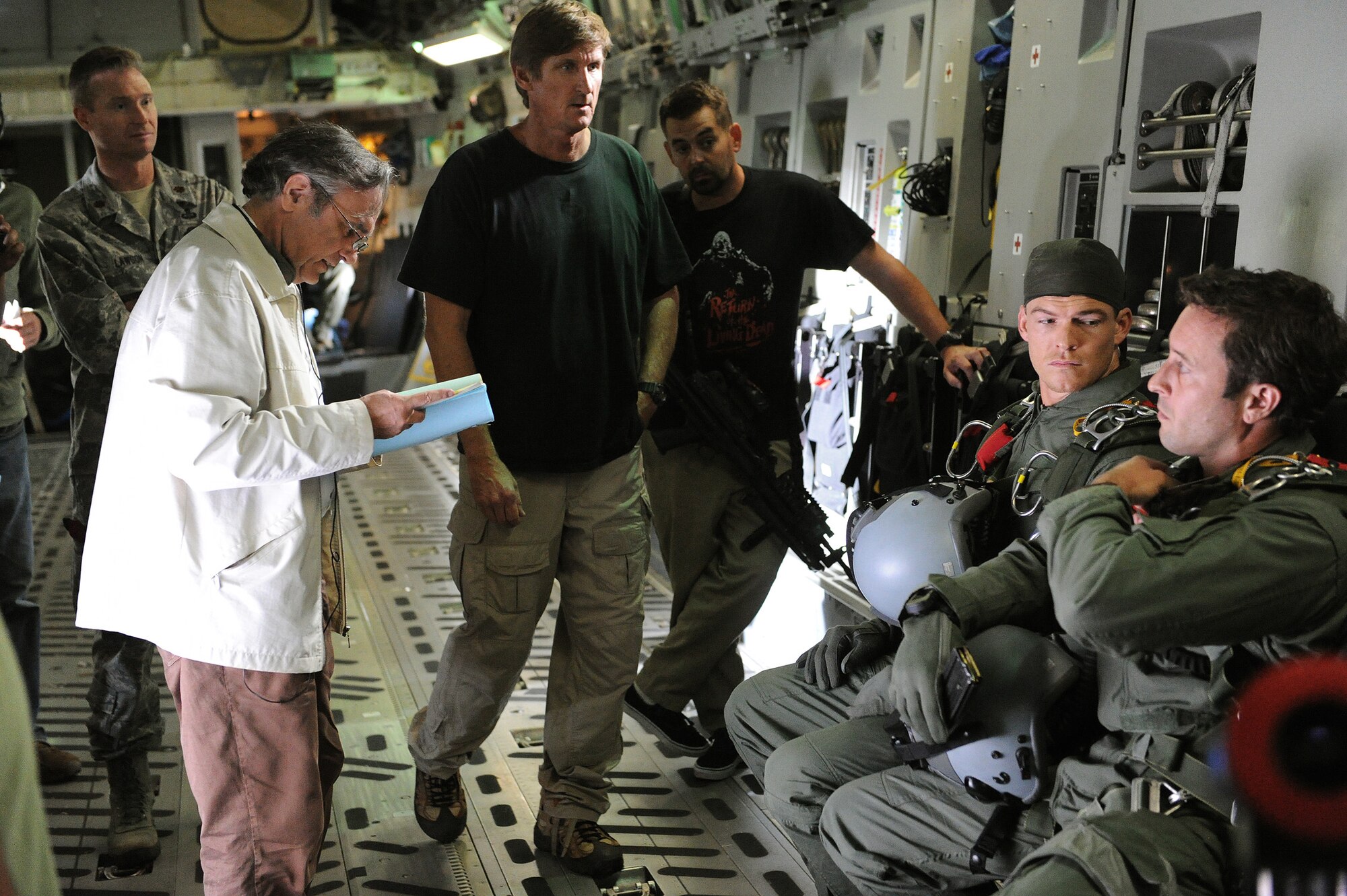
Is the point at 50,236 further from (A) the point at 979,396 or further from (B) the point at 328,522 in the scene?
(A) the point at 979,396

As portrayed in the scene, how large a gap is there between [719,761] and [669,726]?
0.66 ft

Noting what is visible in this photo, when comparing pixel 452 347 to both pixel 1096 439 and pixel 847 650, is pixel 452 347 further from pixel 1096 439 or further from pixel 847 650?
pixel 1096 439

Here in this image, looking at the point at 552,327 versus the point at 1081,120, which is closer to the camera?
the point at 552,327

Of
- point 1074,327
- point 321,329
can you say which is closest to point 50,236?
point 1074,327

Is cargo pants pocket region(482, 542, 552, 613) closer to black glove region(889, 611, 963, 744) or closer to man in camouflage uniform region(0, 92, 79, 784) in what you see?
black glove region(889, 611, 963, 744)

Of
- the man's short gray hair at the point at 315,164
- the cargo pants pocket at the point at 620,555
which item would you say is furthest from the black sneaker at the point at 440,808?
the man's short gray hair at the point at 315,164

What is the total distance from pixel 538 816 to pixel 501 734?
0.79 metres

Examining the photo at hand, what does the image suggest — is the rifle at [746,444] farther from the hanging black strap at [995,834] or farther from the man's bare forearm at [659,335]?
the hanging black strap at [995,834]

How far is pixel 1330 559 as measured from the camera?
1.71 m

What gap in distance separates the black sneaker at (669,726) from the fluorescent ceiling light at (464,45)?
8252 millimetres

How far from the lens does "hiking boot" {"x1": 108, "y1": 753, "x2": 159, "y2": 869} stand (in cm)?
300

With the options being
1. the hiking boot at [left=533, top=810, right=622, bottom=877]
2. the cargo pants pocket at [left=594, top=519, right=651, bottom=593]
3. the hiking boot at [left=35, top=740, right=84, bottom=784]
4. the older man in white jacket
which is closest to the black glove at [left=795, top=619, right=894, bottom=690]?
the cargo pants pocket at [left=594, top=519, right=651, bottom=593]

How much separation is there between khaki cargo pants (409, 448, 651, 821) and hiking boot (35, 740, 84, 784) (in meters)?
1.24

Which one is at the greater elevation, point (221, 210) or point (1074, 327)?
point (221, 210)
